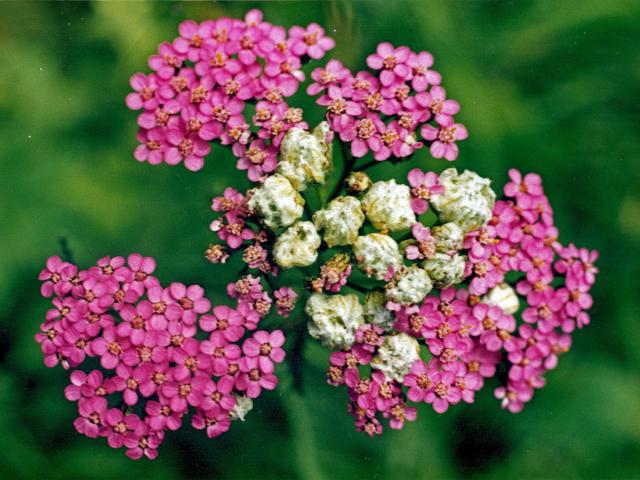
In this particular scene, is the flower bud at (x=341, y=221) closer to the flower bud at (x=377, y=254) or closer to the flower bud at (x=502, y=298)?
the flower bud at (x=377, y=254)

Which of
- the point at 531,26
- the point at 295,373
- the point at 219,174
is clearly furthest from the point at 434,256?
the point at 531,26

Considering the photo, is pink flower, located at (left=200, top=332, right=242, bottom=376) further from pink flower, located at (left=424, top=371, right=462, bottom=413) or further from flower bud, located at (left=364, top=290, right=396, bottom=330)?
pink flower, located at (left=424, top=371, right=462, bottom=413)

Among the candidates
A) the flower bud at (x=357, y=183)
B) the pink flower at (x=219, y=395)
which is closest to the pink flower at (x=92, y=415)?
the pink flower at (x=219, y=395)

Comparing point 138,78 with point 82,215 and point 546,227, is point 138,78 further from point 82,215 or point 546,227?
point 546,227

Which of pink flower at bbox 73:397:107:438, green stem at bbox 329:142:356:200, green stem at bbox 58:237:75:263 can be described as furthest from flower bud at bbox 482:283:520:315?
green stem at bbox 58:237:75:263

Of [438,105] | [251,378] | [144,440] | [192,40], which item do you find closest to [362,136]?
[438,105]
